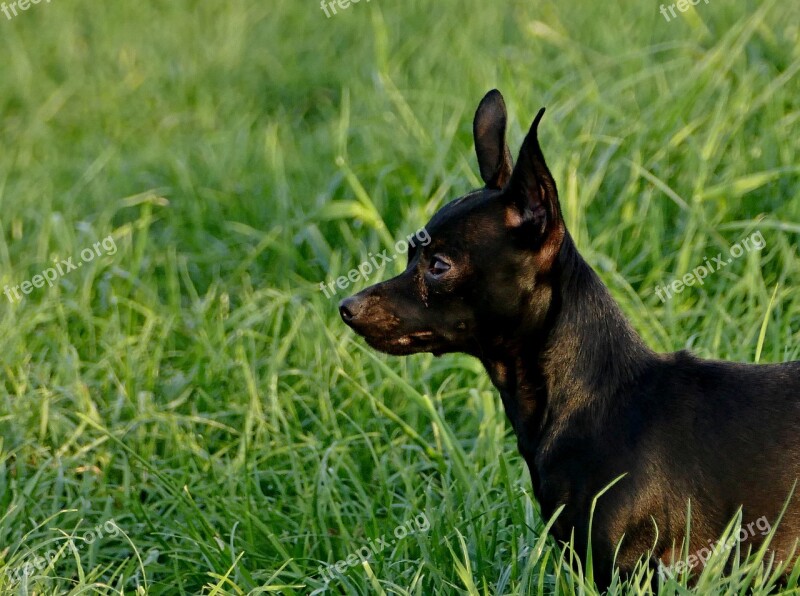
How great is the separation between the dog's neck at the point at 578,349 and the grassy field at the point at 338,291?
1.20ft

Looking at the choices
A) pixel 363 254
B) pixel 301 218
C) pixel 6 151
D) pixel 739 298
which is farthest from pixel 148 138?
pixel 739 298

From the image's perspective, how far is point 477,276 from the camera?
2.75 meters

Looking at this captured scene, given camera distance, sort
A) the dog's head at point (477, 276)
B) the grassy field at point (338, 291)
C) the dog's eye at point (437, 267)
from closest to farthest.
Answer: the dog's head at point (477, 276) < the dog's eye at point (437, 267) < the grassy field at point (338, 291)

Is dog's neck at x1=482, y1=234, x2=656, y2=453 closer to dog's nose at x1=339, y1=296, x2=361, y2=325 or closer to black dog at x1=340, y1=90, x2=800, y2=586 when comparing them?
black dog at x1=340, y1=90, x2=800, y2=586

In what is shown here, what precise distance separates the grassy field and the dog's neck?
0.37m

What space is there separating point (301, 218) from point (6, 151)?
2.43m

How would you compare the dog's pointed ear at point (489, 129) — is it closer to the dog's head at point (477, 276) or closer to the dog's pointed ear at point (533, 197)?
the dog's head at point (477, 276)

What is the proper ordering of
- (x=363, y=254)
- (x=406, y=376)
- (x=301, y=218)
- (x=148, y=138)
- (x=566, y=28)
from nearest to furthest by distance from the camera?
(x=406, y=376) → (x=363, y=254) → (x=301, y=218) → (x=566, y=28) → (x=148, y=138)

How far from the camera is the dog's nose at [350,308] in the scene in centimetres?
285

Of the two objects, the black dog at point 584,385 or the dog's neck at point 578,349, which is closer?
the black dog at point 584,385

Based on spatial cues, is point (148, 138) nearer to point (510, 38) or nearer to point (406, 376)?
point (510, 38)

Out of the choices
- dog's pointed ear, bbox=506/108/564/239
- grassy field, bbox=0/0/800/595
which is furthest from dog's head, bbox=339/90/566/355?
grassy field, bbox=0/0/800/595

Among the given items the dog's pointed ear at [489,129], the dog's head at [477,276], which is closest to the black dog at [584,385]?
the dog's head at [477,276]

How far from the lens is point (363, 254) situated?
4.49 m
